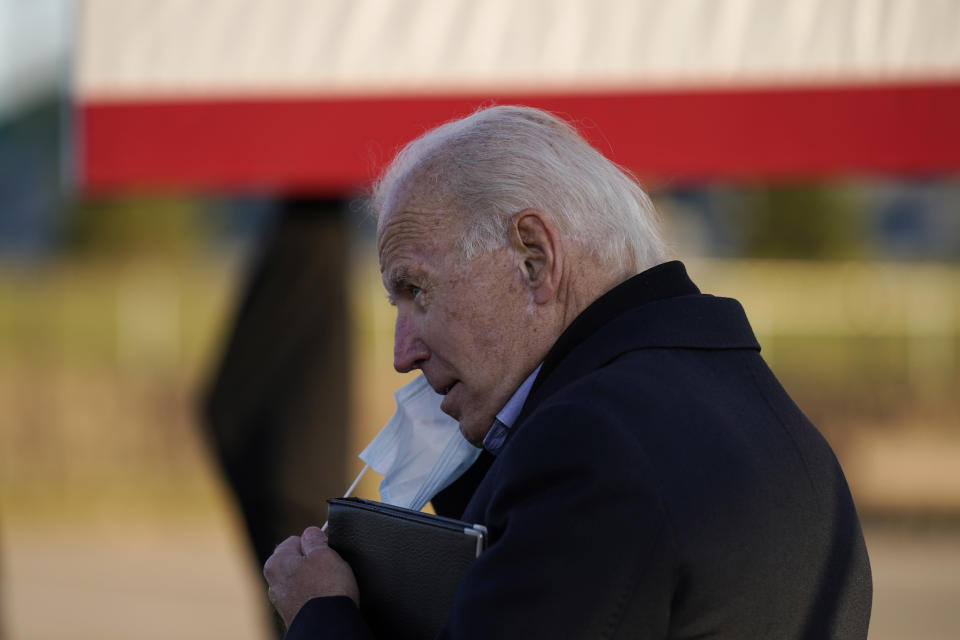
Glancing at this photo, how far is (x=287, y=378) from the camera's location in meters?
3.58

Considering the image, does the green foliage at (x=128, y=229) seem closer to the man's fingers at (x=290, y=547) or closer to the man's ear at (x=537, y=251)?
the man's fingers at (x=290, y=547)

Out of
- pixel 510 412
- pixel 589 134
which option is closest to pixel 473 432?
pixel 510 412

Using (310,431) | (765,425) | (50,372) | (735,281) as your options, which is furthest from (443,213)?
(735,281)

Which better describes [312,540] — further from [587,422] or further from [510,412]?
[587,422]

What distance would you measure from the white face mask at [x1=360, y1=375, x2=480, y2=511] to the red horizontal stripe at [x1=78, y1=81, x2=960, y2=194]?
3.64 ft

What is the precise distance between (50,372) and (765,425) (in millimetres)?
10470

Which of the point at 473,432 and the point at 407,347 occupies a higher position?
the point at 407,347

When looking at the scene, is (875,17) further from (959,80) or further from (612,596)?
(612,596)

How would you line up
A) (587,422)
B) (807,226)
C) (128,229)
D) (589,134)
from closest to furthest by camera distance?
(587,422) < (589,134) < (807,226) < (128,229)

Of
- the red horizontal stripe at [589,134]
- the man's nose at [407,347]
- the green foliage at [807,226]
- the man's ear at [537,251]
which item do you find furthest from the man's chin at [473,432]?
the green foliage at [807,226]

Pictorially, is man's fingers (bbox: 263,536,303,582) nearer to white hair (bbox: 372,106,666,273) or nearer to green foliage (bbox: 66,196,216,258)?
white hair (bbox: 372,106,666,273)

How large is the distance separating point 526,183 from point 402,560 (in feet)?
1.62

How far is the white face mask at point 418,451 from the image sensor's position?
1.89m

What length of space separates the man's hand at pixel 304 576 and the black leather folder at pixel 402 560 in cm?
2
